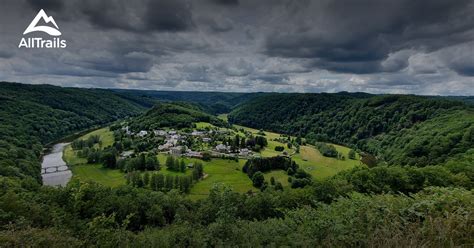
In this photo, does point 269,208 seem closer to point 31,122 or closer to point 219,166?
point 219,166

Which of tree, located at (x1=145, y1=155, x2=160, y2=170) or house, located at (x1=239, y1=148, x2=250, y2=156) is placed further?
house, located at (x1=239, y1=148, x2=250, y2=156)

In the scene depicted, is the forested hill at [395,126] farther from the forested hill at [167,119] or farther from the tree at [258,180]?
the forested hill at [167,119]

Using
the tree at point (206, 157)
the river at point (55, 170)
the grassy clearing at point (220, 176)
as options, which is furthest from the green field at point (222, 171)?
the river at point (55, 170)

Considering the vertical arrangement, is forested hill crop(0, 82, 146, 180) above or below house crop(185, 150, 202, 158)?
above

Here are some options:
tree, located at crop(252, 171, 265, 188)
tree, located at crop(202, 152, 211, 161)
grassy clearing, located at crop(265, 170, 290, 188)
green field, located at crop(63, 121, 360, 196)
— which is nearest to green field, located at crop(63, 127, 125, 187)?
green field, located at crop(63, 121, 360, 196)

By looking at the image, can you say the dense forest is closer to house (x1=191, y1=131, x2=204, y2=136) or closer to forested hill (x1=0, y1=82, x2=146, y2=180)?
forested hill (x1=0, y1=82, x2=146, y2=180)

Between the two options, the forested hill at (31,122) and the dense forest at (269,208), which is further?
the forested hill at (31,122)
